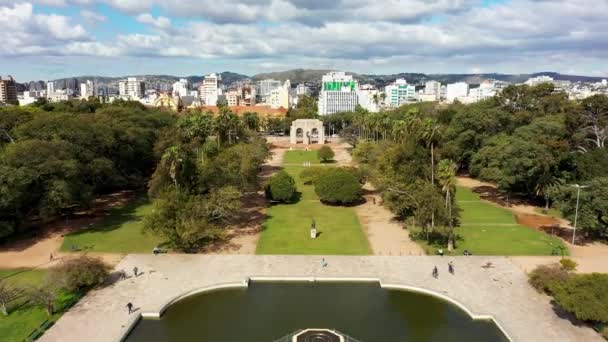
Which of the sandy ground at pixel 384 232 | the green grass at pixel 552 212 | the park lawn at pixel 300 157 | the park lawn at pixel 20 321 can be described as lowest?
the park lawn at pixel 20 321

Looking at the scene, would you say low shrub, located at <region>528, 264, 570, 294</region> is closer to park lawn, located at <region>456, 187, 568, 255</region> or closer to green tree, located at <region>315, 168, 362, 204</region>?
park lawn, located at <region>456, 187, 568, 255</region>

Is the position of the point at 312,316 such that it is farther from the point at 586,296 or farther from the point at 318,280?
the point at 586,296

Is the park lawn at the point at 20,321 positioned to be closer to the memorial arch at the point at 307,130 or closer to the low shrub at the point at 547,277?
the low shrub at the point at 547,277

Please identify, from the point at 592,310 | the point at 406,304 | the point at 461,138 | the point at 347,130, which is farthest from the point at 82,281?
the point at 347,130

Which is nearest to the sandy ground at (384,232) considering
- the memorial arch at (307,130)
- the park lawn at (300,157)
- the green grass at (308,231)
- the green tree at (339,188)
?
the green grass at (308,231)

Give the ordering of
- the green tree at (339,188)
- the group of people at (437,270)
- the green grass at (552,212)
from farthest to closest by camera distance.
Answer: the green tree at (339,188) → the green grass at (552,212) → the group of people at (437,270)

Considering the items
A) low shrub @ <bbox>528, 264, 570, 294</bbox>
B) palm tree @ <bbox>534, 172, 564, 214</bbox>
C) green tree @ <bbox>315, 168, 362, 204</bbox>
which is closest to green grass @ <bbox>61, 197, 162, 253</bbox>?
green tree @ <bbox>315, 168, 362, 204</bbox>

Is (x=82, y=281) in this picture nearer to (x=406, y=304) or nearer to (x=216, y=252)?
(x=216, y=252)
